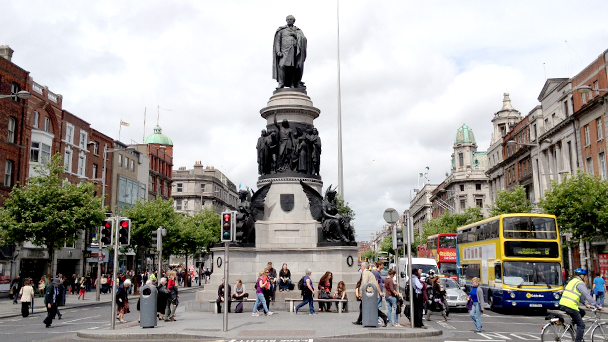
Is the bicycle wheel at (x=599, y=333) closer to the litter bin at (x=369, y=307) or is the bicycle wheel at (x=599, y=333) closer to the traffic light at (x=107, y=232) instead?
the litter bin at (x=369, y=307)

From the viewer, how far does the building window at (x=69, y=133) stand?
2079 inches

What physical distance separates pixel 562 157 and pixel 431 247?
19.0 m

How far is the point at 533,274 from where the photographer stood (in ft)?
82.1

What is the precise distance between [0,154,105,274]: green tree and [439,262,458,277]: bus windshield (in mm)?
25986

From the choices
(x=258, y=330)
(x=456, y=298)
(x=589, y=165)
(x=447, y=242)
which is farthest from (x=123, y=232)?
(x=589, y=165)

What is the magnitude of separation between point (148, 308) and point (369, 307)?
6.62 metres

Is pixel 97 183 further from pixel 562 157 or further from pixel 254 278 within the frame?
pixel 562 157

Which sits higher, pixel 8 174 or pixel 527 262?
pixel 8 174

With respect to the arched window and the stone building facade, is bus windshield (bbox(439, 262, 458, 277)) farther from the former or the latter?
the stone building facade

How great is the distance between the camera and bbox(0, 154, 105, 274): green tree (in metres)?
33.6

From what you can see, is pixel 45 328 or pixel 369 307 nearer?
pixel 369 307

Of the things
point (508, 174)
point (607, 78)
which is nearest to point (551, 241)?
point (607, 78)

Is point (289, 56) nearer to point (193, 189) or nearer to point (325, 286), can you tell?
point (325, 286)

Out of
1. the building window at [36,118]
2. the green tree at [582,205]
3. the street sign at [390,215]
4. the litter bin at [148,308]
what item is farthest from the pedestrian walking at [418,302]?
the building window at [36,118]
